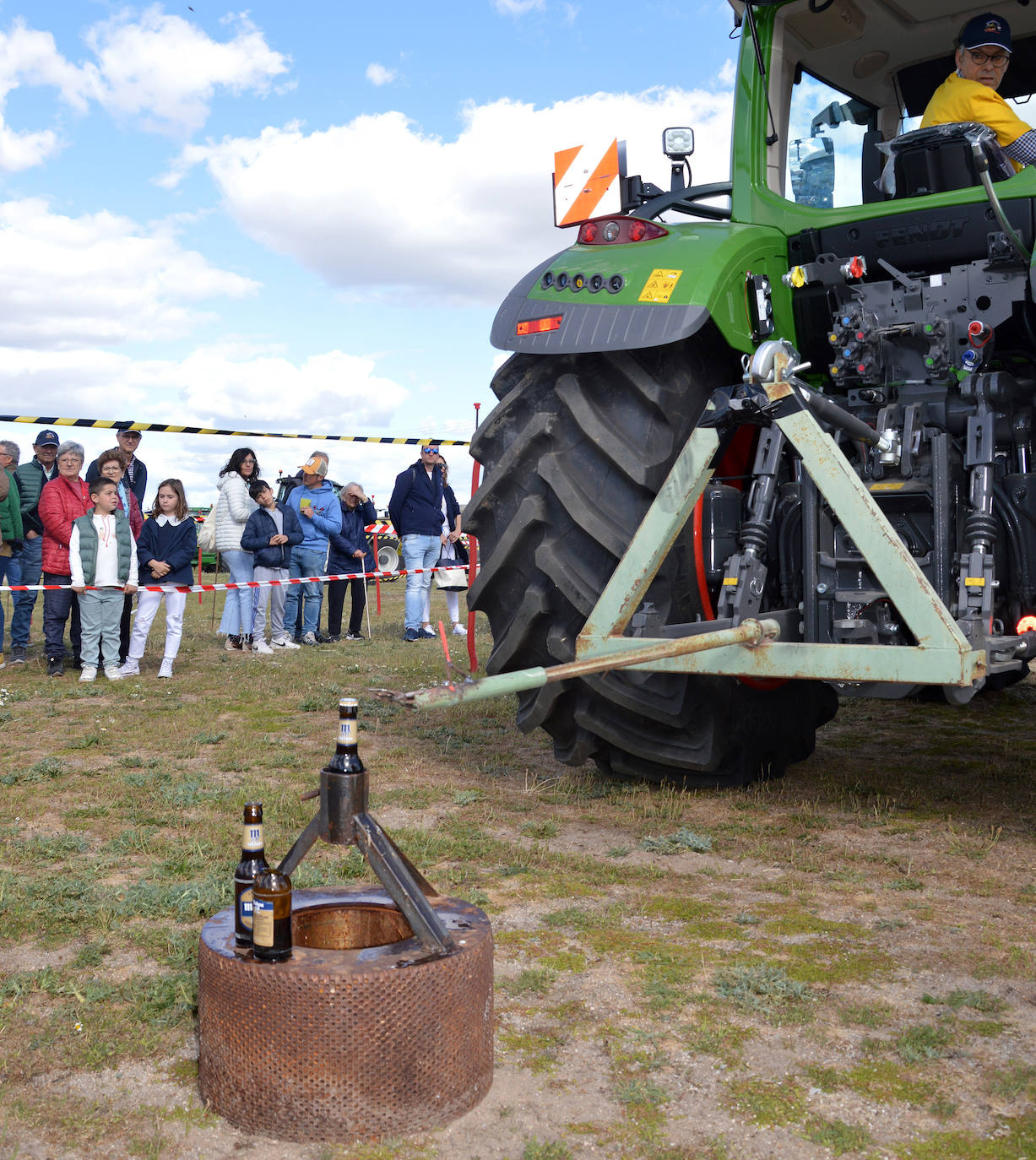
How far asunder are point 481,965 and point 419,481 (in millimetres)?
A: 9627

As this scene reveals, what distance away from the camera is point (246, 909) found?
2.46 m

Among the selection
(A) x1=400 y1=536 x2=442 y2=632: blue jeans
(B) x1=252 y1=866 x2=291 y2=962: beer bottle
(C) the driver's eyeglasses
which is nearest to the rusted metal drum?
(B) x1=252 y1=866 x2=291 y2=962: beer bottle

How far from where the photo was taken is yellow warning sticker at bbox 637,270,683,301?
164 inches

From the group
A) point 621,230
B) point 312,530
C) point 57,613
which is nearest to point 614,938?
point 621,230

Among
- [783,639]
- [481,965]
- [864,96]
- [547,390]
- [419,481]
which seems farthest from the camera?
[419,481]

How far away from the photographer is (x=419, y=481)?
1189 cm

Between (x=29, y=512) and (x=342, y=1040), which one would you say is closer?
(x=342, y=1040)

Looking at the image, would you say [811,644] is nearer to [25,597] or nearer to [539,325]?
[539,325]


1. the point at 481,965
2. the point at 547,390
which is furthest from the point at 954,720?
the point at 481,965

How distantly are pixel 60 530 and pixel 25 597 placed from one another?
1198mm

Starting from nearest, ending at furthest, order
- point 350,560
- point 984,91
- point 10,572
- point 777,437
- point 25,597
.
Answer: point 777,437 < point 984,91 < point 10,572 < point 25,597 < point 350,560

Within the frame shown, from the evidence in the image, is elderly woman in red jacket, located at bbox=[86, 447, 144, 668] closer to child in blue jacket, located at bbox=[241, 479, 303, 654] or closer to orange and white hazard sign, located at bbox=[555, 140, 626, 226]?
child in blue jacket, located at bbox=[241, 479, 303, 654]

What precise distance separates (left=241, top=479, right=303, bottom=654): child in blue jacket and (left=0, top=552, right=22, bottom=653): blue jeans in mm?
1896

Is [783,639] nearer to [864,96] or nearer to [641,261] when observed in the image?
[641,261]
